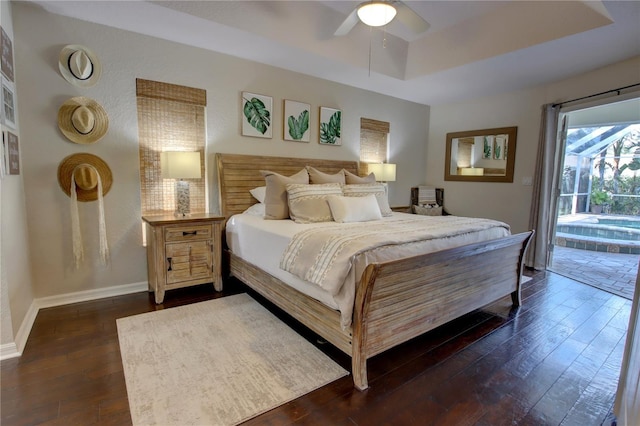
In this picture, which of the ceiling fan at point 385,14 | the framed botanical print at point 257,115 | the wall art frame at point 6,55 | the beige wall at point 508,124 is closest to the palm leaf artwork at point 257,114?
the framed botanical print at point 257,115

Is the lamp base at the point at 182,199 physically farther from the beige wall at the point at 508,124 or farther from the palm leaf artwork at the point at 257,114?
the beige wall at the point at 508,124

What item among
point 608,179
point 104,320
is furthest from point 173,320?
point 608,179

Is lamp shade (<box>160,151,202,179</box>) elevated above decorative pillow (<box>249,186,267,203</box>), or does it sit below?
above

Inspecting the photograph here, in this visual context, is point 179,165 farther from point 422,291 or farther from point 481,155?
point 481,155

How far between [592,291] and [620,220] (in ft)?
11.6

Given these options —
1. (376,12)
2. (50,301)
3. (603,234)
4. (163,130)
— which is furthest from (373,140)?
(603,234)

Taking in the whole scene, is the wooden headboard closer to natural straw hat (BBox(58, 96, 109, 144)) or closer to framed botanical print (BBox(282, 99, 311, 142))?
framed botanical print (BBox(282, 99, 311, 142))

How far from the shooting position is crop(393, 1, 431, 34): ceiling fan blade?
7.72ft

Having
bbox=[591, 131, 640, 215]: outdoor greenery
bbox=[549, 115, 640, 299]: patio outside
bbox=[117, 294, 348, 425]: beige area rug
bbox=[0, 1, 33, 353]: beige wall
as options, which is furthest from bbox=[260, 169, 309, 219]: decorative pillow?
bbox=[591, 131, 640, 215]: outdoor greenery

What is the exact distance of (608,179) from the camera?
18.8 ft

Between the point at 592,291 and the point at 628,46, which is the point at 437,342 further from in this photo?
the point at 628,46

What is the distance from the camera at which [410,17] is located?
248cm

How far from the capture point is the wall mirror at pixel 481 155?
15.5 feet

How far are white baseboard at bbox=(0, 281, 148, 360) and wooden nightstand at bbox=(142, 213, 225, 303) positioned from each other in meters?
0.23
